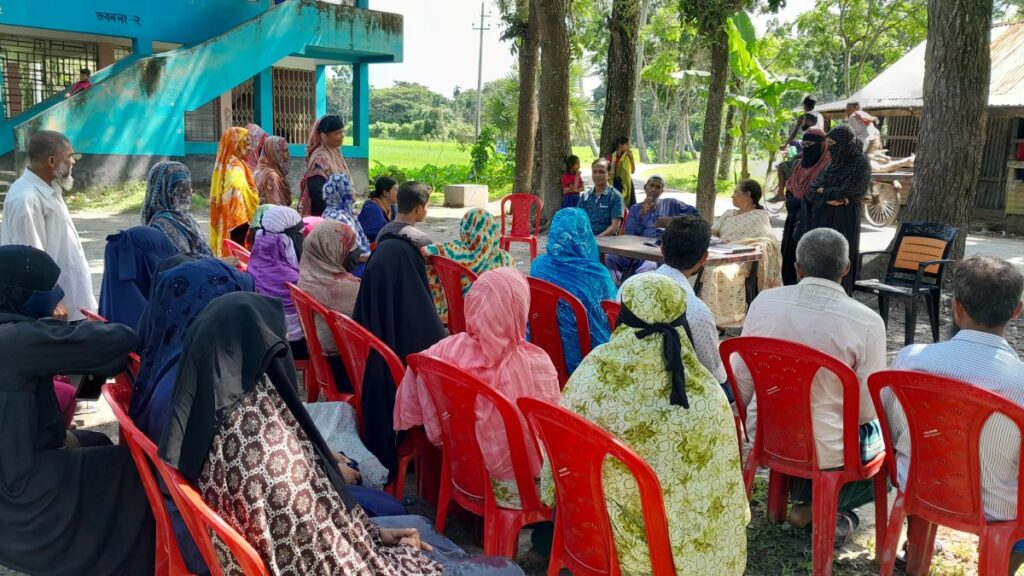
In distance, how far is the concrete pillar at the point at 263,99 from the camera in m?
17.1

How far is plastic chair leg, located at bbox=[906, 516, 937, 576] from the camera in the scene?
297 centimetres

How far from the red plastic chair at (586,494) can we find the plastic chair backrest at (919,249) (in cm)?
498

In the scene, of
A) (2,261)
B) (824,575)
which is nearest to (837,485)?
(824,575)

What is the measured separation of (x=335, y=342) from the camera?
394 centimetres

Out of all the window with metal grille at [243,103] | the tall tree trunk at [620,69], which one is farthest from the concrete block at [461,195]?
the tall tree trunk at [620,69]

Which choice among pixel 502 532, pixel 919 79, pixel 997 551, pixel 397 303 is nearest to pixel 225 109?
pixel 919 79

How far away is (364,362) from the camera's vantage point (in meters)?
3.55

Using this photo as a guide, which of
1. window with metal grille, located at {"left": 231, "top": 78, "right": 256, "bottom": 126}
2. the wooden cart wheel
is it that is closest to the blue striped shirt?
the wooden cart wheel

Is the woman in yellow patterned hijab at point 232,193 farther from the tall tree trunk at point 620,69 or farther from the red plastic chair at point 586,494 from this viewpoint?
the tall tree trunk at point 620,69

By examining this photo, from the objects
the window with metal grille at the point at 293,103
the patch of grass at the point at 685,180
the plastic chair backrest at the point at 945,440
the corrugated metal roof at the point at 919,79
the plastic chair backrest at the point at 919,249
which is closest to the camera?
the plastic chair backrest at the point at 945,440

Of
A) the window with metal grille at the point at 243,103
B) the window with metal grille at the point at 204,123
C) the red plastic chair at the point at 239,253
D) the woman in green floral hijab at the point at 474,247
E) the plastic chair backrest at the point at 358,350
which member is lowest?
the plastic chair backrest at the point at 358,350

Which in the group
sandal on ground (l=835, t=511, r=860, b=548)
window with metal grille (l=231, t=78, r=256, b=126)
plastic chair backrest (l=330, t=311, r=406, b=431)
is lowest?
sandal on ground (l=835, t=511, r=860, b=548)

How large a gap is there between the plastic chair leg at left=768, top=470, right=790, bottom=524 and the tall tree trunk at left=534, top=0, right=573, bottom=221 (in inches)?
337

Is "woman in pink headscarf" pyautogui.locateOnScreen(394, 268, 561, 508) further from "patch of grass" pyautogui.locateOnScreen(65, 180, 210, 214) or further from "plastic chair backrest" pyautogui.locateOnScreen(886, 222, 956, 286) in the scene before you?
"patch of grass" pyautogui.locateOnScreen(65, 180, 210, 214)
